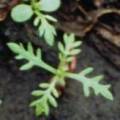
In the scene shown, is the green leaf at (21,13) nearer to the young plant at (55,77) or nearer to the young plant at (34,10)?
the young plant at (34,10)

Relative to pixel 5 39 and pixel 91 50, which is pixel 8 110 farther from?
pixel 91 50

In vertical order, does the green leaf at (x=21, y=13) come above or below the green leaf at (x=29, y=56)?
above

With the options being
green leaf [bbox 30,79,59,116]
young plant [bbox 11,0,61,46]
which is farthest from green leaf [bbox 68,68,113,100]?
young plant [bbox 11,0,61,46]

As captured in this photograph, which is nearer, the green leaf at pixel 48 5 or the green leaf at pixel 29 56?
the green leaf at pixel 29 56

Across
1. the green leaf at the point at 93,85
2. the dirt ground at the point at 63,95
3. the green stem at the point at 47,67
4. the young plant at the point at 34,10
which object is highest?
the young plant at the point at 34,10

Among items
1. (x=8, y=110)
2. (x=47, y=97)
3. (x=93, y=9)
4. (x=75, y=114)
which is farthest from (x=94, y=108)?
(x=93, y=9)

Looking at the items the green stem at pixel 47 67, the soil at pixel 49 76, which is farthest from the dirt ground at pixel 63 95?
the green stem at pixel 47 67

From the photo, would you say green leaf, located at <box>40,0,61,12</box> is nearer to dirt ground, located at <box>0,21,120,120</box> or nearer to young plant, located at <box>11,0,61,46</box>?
young plant, located at <box>11,0,61,46</box>
